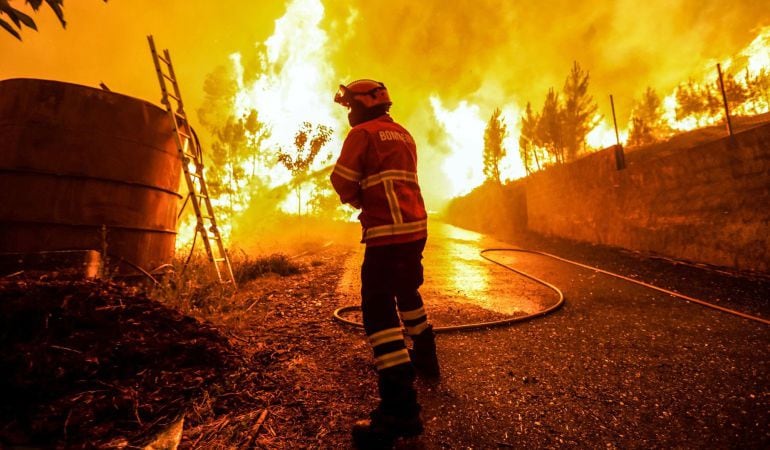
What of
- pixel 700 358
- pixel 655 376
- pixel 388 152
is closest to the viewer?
pixel 388 152

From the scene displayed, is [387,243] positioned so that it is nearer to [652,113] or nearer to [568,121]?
[568,121]

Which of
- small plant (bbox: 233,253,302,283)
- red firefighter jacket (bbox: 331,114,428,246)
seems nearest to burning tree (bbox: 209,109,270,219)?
small plant (bbox: 233,253,302,283)

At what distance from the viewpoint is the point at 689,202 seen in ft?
20.5

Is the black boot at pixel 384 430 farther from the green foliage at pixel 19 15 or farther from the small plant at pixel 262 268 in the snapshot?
the small plant at pixel 262 268

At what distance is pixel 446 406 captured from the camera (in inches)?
81.6

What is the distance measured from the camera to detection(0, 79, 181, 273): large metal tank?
382 cm

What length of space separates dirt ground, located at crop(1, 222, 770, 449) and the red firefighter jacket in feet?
3.95

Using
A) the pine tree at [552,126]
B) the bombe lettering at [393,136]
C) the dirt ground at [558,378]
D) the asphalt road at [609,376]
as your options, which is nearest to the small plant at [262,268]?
the dirt ground at [558,378]

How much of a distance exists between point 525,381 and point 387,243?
5.12ft

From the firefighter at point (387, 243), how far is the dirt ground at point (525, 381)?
23cm

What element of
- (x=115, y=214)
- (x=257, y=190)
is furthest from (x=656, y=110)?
(x=115, y=214)

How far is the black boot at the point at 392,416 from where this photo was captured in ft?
5.54

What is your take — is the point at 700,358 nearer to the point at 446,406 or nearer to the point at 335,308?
the point at 446,406

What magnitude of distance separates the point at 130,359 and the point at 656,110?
45535 mm
